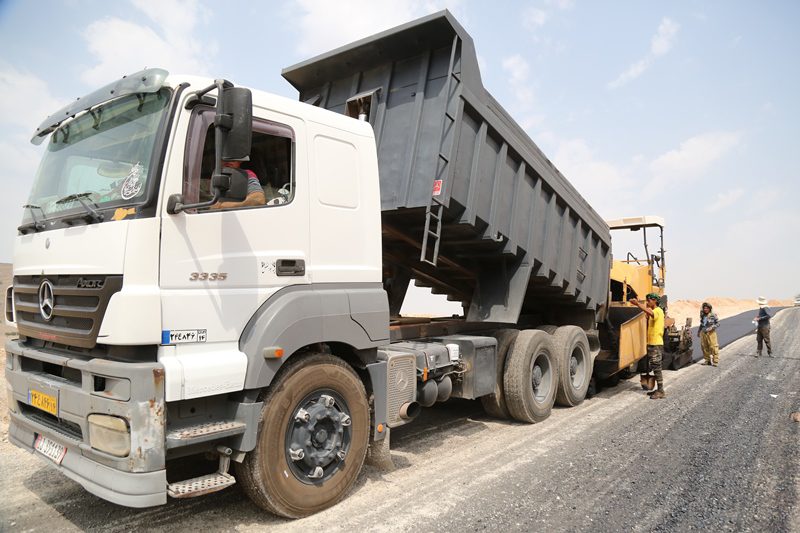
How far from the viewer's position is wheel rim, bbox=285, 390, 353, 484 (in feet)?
11.7

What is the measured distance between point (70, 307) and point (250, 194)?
1292mm

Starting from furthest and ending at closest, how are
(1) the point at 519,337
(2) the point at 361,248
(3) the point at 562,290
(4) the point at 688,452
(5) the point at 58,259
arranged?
(3) the point at 562,290 → (1) the point at 519,337 → (4) the point at 688,452 → (2) the point at 361,248 → (5) the point at 58,259

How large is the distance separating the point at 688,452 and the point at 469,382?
7.41 feet

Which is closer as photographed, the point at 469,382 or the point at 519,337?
the point at 469,382

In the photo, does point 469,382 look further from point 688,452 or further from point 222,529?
point 222,529

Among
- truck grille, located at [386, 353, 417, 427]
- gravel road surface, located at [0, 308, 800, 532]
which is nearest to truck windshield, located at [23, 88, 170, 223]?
gravel road surface, located at [0, 308, 800, 532]

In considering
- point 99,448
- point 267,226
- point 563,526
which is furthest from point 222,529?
point 563,526

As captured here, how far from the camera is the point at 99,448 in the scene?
2.98 m

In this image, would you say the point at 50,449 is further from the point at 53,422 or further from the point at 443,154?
the point at 443,154

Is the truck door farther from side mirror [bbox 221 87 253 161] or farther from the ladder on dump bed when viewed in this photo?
the ladder on dump bed

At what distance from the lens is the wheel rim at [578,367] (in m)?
7.56

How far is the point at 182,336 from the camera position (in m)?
3.10

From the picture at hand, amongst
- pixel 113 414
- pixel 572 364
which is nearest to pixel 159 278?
pixel 113 414

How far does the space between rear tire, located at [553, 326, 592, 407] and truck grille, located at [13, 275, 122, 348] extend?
223 inches
